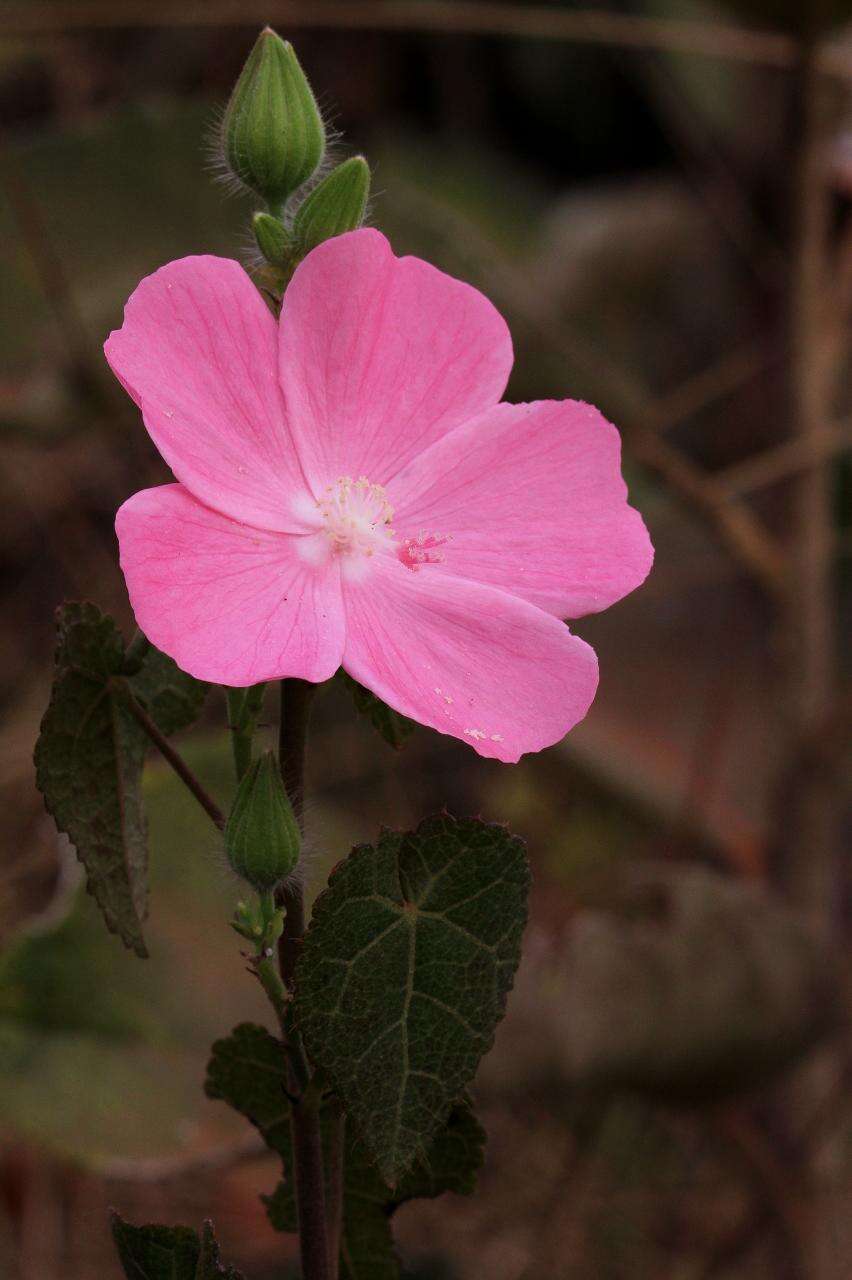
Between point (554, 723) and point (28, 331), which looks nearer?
point (554, 723)

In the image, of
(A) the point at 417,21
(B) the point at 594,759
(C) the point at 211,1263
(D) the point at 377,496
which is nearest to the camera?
(C) the point at 211,1263

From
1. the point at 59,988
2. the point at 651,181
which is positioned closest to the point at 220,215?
the point at 651,181

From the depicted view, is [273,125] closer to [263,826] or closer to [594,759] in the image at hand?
[263,826]

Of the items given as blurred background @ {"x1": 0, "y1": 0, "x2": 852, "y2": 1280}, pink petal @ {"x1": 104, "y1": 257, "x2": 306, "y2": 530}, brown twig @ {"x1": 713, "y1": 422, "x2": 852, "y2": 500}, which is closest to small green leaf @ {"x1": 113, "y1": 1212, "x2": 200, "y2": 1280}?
pink petal @ {"x1": 104, "y1": 257, "x2": 306, "y2": 530}

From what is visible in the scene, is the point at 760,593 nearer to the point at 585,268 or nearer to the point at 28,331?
the point at 585,268

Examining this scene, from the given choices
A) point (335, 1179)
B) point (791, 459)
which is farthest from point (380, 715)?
point (791, 459)
